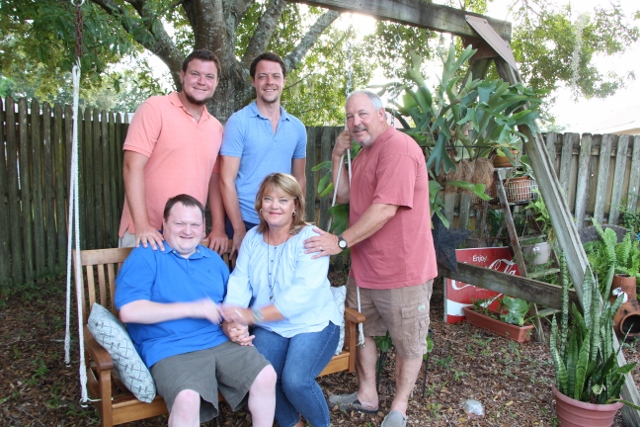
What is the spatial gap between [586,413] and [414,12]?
286 centimetres

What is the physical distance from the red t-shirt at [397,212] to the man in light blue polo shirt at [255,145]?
0.55m

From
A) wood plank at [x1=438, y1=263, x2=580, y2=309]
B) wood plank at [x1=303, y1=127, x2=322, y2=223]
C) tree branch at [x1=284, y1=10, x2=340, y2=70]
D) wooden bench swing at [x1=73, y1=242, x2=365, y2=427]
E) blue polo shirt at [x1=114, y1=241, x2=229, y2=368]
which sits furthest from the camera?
tree branch at [x1=284, y1=10, x2=340, y2=70]

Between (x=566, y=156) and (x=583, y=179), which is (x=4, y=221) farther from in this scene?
(x=583, y=179)

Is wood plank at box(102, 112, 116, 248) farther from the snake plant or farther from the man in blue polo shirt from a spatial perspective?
the snake plant

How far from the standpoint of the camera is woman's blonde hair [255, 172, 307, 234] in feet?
8.08

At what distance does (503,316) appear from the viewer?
14.6 feet

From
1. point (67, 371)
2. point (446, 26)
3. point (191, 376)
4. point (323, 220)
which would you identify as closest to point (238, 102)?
point (323, 220)

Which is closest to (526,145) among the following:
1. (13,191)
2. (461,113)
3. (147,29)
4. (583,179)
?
(461,113)

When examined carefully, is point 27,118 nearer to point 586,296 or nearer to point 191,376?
point 191,376

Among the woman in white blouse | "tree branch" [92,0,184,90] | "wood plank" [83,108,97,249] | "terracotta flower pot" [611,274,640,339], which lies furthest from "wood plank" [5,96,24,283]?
"terracotta flower pot" [611,274,640,339]

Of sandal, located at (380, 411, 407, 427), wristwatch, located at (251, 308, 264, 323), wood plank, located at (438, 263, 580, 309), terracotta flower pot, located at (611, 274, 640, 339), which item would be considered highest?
wristwatch, located at (251, 308, 264, 323)

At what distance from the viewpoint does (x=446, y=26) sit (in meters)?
3.66

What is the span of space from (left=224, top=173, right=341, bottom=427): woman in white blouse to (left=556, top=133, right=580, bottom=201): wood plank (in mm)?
4619

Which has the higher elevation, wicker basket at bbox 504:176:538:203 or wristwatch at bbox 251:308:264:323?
wicker basket at bbox 504:176:538:203
